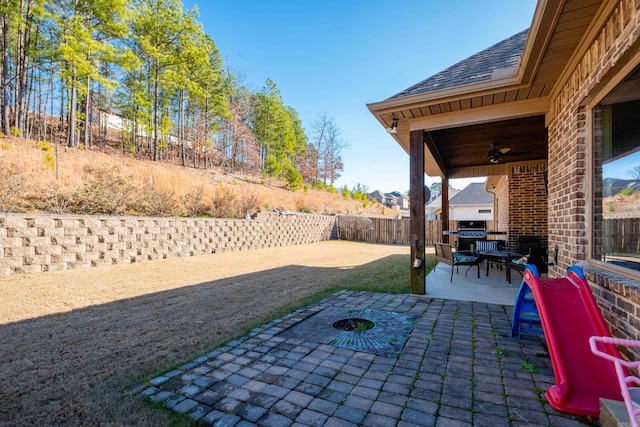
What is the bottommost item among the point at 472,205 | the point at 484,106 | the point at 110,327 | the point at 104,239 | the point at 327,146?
the point at 110,327

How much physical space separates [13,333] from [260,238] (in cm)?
854

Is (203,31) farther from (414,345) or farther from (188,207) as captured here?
(414,345)

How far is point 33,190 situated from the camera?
23.0 ft

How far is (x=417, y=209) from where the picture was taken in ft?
14.5

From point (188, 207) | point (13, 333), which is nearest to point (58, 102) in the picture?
point (188, 207)

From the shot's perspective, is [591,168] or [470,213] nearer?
[591,168]

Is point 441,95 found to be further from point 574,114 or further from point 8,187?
point 8,187

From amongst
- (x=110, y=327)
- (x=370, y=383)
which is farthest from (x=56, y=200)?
(x=370, y=383)

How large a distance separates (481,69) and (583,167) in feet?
6.08

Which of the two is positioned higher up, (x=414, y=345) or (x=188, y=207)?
(x=188, y=207)

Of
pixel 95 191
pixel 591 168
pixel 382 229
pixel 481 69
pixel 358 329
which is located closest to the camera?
pixel 591 168

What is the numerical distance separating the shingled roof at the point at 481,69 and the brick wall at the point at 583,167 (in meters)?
0.72

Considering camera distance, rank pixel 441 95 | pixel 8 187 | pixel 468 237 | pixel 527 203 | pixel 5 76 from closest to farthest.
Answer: pixel 441 95 < pixel 8 187 < pixel 527 203 < pixel 468 237 < pixel 5 76

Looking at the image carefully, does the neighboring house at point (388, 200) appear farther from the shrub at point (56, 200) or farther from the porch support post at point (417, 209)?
the porch support post at point (417, 209)
